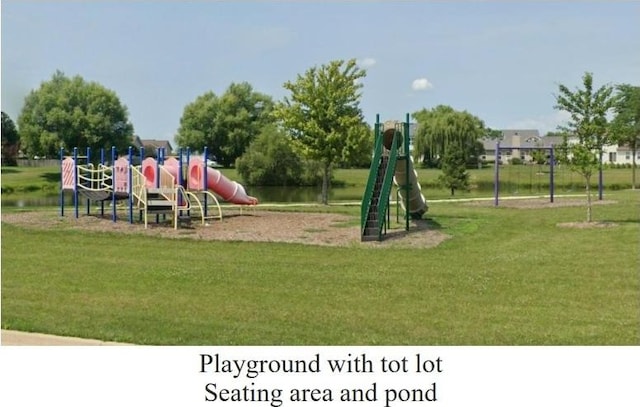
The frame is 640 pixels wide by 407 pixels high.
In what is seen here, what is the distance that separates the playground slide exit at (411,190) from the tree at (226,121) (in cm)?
4776

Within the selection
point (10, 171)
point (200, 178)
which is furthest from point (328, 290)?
point (10, 171)

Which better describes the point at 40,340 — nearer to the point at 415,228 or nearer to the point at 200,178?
the point at 415,228

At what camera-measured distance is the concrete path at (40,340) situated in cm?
699

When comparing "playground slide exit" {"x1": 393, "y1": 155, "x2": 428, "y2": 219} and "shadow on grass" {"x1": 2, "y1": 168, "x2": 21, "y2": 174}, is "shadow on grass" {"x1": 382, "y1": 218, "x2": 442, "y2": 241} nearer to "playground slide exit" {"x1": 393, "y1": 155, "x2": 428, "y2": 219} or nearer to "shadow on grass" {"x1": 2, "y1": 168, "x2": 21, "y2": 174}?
"playground slide exit" {"x1": 393, "y1": 155, "x2": 428, "y2": 219}

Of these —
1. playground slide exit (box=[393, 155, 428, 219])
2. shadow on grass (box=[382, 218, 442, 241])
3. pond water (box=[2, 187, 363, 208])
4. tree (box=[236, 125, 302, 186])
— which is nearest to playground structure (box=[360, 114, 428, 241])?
playground slide exit (box=[393, 155, 428, 219])

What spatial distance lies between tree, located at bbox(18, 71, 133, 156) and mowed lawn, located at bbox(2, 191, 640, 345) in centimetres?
4757

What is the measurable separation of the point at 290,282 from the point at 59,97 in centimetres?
5708

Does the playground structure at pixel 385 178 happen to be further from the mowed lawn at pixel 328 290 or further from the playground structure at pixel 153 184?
the playground structure at pixel 153 184

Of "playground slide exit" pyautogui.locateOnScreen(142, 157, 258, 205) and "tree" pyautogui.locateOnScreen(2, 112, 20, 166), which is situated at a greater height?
"tree" pyautogui.locateOnScreen(2, 112, 20, 166)

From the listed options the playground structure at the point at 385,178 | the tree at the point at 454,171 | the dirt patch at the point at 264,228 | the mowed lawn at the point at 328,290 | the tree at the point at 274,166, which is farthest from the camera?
the tree at the point at 274,166

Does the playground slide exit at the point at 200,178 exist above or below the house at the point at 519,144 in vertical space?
below

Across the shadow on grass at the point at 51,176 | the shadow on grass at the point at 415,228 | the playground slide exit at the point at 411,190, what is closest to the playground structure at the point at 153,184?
the playground slide exit at the point at 411,190

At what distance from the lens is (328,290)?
32.9 feet

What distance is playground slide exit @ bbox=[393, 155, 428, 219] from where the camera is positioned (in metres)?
18.2
